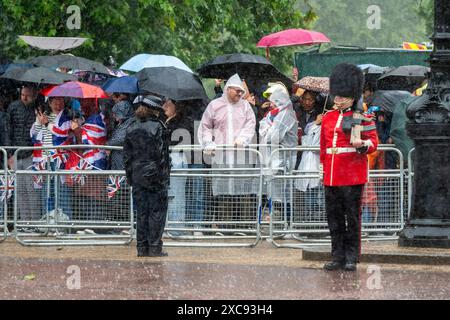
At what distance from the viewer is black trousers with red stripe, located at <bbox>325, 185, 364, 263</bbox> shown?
13172 mm

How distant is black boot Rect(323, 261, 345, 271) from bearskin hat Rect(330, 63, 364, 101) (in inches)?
62.7

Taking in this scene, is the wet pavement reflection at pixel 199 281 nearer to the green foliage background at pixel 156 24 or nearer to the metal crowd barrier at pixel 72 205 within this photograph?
the metal crowd barrier at pixel 72 205

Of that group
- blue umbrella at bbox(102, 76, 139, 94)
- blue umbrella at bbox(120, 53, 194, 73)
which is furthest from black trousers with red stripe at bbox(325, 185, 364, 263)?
blue umbrella at bbox(120, 53, 194, 73)

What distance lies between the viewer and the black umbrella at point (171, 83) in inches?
683

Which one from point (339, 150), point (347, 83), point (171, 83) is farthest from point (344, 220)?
point (171, 83)

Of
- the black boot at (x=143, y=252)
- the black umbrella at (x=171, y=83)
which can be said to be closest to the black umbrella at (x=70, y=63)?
the black umbrella at (x=171, y=83)

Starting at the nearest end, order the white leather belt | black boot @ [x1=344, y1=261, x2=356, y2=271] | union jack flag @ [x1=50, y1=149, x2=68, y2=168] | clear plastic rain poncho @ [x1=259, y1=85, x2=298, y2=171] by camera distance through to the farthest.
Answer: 1. black boot @ [x1=344, y1=261, x2=356, y2=271]
2. the white leather belt
3. union jack flag @ [x1=50, y1=149, x2=68, y2=168]
4. clear plastic rain poncho @ [x1=259, y1=85, x2=298, y2=171]

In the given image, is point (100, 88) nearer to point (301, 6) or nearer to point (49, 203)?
point (49, 203)

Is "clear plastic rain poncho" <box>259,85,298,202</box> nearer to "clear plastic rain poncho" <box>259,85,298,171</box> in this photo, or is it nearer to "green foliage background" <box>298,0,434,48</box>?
"clear plastic rain poncho" <box>259,85,298,171</box>

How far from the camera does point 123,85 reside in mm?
17938

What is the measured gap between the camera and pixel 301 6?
72.9m

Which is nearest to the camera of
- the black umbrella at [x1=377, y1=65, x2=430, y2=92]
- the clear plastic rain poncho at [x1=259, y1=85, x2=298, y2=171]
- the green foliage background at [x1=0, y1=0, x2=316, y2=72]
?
the clear plastic rain poncho at [x1=259, y1=85, x2=298, y2=171]

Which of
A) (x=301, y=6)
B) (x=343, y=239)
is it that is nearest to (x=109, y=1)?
(x=343, y=239)

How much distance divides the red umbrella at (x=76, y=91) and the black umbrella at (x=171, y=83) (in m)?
0.56
